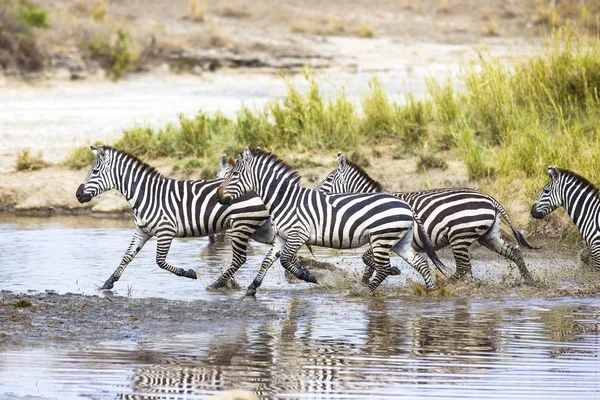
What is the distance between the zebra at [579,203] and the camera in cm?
1041

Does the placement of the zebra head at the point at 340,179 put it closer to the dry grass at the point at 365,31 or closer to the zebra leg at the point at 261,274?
the zebra leg at the point at 261,274

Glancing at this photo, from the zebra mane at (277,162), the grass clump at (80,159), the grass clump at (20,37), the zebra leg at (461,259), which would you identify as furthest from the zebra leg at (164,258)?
the grass clump at (20,37)

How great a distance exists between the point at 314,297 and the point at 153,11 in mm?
25066

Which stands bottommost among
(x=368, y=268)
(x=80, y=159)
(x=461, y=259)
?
(x=80, y=159)

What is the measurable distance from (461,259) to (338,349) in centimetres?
327

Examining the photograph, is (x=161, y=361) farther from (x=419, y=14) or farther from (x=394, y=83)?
(x=419, y=14)

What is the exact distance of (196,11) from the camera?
32.3 metres

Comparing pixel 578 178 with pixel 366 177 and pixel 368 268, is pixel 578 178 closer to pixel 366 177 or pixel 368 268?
pixel 366 177

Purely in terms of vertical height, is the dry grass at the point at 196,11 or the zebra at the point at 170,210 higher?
the dry grass at the point at 196,11

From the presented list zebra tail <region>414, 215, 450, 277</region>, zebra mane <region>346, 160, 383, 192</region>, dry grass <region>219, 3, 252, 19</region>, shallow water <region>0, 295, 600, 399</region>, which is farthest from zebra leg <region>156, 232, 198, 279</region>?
dry grass <region>219, 3, 252, 19</region>

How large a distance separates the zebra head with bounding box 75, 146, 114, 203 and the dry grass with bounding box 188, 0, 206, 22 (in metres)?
21.9

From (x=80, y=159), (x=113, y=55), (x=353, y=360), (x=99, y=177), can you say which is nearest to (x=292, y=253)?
(x=99, y=177)

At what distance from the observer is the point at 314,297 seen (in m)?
9.83

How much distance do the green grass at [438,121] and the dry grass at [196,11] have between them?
603 inches
